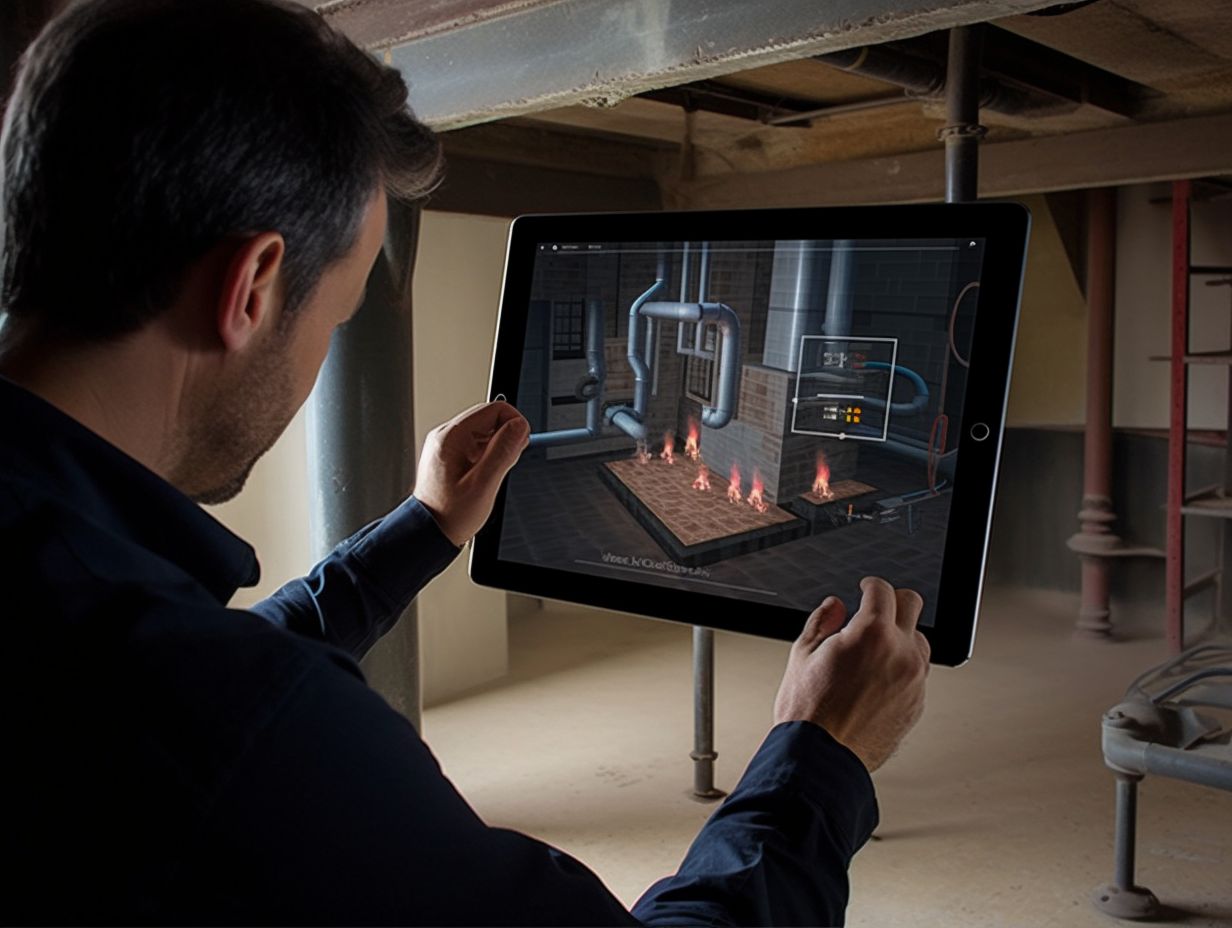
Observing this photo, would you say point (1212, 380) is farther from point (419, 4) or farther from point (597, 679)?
point (419, 4)

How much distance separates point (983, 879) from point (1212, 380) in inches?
125

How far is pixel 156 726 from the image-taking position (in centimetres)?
58

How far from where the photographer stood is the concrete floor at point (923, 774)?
9.30 feet

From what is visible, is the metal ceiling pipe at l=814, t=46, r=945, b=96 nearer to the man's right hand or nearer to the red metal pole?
the red metal pole

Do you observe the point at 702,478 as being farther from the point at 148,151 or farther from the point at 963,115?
the point at 963,115

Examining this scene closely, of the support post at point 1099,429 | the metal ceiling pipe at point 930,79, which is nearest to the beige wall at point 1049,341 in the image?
the support post at point 1099,429

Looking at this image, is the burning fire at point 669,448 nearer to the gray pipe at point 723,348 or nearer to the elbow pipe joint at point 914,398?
the gray pipe at point 723,348

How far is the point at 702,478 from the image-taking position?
1.26 metres

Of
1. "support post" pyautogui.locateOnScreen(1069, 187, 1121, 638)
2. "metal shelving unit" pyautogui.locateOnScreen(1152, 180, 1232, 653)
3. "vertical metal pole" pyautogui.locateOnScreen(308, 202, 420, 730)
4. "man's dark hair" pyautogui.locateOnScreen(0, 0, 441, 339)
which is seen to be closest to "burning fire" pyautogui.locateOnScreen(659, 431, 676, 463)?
"man's dark hair" pyautogui.locateOnScreen(0, 0, 441, 339)

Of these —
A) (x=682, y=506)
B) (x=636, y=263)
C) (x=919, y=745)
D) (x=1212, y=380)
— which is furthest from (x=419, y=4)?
(x=1212, y=380)

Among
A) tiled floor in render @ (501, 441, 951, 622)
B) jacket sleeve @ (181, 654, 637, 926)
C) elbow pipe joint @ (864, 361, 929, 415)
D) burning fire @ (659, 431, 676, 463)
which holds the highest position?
elbow pipe joint @ (864, 361, 929, 415)

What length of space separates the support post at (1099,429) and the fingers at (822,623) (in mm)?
4279

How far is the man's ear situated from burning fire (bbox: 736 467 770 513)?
554 mm

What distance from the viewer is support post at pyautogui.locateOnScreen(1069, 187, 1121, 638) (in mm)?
4902
